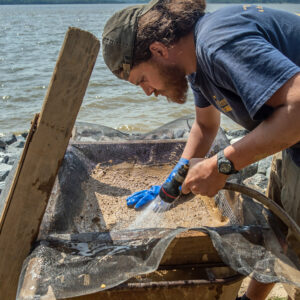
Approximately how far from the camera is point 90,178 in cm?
312

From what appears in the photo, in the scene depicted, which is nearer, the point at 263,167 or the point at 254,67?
the point at 254,67

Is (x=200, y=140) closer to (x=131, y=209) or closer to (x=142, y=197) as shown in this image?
(x=142, y=197)

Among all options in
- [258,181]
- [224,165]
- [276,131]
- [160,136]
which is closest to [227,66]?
[276,131]

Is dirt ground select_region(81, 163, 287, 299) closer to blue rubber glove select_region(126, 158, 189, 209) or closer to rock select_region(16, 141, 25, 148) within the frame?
blue rubber glove select_region(126, 158, 189, 209)

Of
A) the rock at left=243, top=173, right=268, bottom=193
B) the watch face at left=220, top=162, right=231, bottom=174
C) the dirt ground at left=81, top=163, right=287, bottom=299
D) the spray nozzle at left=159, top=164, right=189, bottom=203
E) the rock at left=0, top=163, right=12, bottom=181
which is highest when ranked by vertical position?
the watch face at left=220, top=162, right=231, bottom=174

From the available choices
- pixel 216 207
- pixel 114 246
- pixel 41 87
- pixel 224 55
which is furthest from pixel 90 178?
pixel 41 87

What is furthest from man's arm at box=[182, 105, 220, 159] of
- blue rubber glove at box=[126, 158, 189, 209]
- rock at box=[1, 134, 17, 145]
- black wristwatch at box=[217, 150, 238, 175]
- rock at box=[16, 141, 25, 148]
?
rock at box=[1, 134, 17, 145]

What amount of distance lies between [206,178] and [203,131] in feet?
2.72

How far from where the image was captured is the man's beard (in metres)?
1.82

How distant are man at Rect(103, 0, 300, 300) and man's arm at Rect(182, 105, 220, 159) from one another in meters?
0.42

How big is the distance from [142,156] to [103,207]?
660 mm

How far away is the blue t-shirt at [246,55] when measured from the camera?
1.34 metres

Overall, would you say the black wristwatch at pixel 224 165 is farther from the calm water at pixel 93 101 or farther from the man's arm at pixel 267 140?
the calm water at pixel 93 101

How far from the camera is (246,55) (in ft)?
4.46
